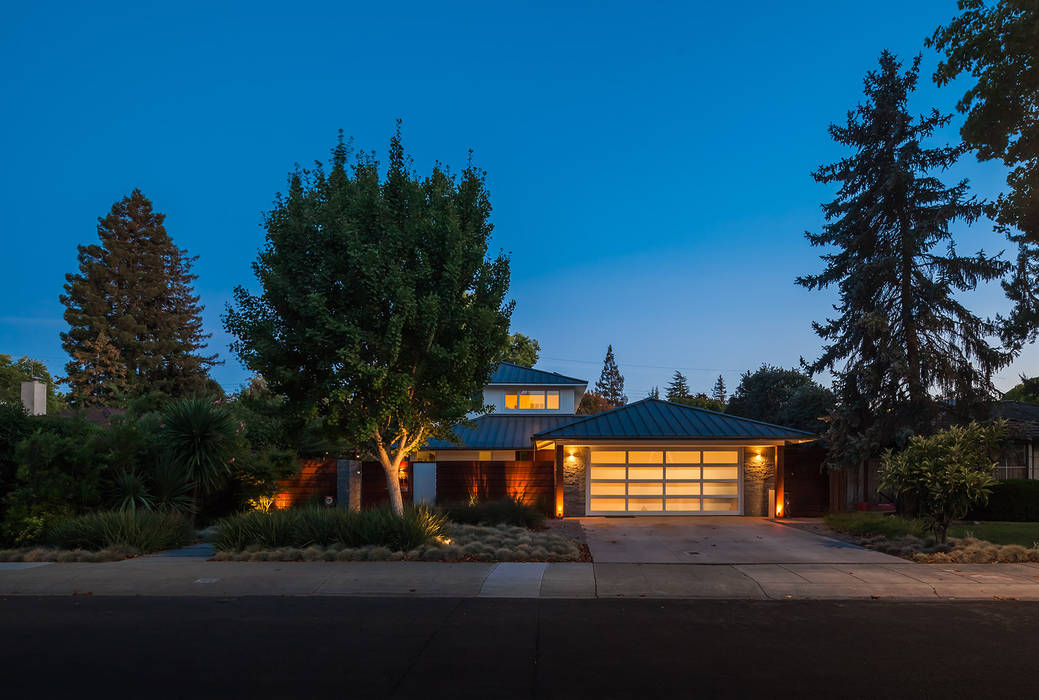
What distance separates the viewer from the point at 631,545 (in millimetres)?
15336

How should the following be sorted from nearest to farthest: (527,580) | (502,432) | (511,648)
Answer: (511,648) → (527,580) → (502,432)

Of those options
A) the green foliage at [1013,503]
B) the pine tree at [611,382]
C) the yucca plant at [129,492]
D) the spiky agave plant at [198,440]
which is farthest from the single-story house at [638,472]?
→ the pine tree at [611,382]

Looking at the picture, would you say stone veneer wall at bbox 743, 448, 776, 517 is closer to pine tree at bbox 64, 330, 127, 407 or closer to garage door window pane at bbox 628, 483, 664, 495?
garage door window pane at bbox 628, 483, 664, 495

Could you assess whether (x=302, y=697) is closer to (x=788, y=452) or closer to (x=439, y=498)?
(x=439, y=498)

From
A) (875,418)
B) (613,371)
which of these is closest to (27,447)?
(875,418)

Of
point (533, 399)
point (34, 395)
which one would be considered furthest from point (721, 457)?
point (34, 395)

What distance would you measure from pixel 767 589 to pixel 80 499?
13862 millimetres

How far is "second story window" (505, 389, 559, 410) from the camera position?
1225 inches

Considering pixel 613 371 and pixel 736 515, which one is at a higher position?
pixel 613 371

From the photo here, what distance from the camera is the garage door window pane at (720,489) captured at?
886 inches

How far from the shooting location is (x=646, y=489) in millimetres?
22734

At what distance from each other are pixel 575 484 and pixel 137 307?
36179 millimetres

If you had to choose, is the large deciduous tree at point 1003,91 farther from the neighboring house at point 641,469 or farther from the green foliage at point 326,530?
the green foliage at point 326,530

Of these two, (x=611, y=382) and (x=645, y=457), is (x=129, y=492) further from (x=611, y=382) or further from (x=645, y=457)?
(x=611, y=382)
